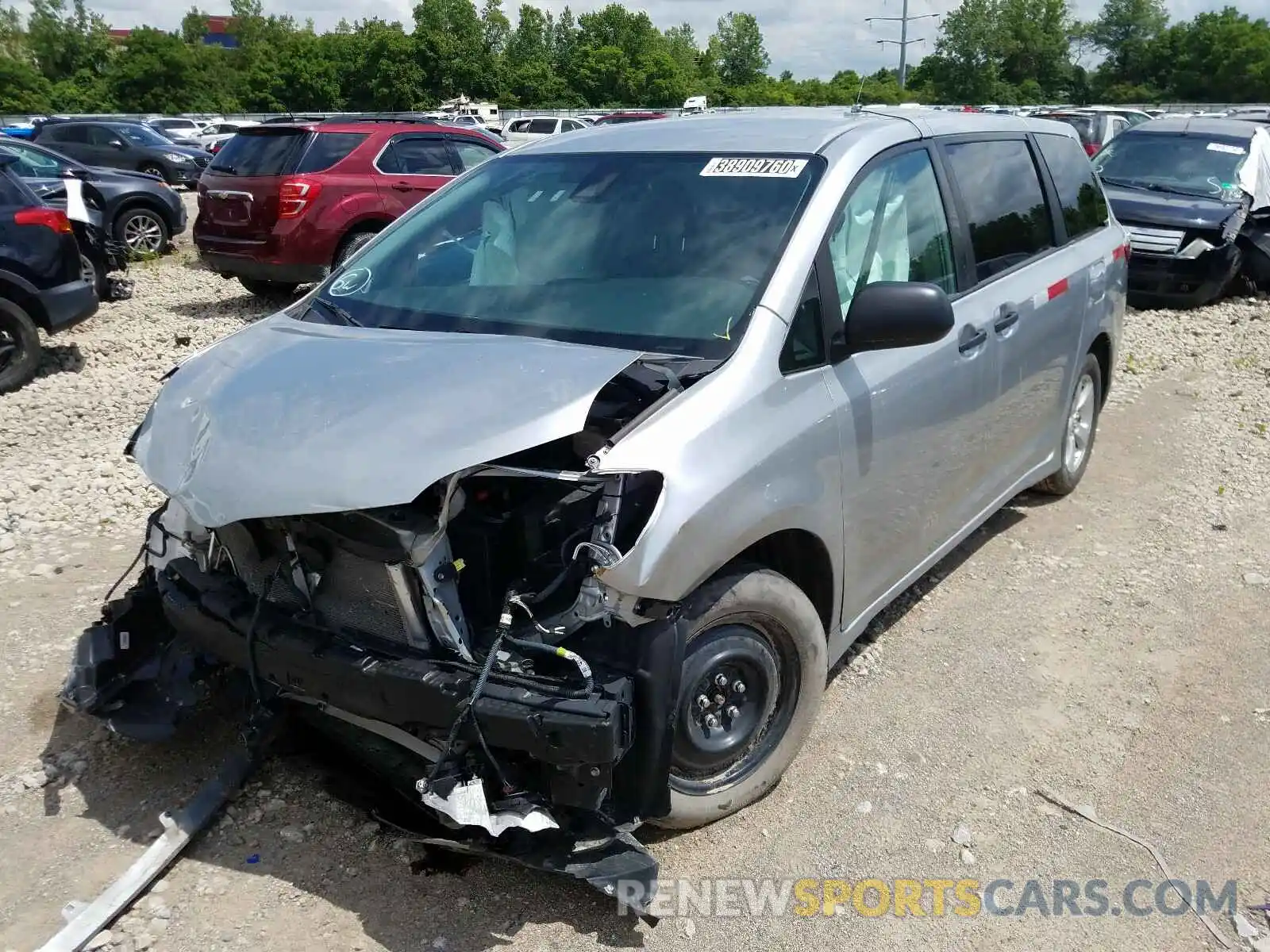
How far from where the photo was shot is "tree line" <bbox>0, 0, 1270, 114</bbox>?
62531 mm

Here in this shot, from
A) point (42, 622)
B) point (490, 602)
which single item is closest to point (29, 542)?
point (42, 622)

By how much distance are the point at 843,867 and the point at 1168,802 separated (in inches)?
44.7

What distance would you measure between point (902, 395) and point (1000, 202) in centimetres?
144

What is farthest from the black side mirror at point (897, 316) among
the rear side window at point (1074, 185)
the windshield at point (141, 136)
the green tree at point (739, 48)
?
the green tree at point (739, 48)

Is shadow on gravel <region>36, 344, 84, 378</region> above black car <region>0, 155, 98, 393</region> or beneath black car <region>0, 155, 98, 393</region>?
beneath

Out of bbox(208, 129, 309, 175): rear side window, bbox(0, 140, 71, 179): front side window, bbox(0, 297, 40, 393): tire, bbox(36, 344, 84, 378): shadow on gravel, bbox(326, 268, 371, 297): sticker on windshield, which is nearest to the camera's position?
bbox(326, 268, 371, 297): sticker on windshield

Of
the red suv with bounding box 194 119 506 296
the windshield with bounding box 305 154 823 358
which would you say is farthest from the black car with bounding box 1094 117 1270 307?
the windshield with bounding box 305 154 823 358

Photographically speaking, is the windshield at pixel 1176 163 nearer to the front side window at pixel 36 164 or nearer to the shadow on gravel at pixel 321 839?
the shadow on gravel at pixel 321 839

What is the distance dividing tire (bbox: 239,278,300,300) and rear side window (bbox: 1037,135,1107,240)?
835 cm

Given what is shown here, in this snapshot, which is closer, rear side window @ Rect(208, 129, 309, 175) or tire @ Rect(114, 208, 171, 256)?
rear side window @ Rect(208, 129, 309, 175)

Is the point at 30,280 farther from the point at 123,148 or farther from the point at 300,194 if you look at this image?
the point at 123,148

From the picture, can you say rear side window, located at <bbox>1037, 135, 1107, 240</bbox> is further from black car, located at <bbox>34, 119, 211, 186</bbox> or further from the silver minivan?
black car, located at <bbox>34, 119, 211, 186</bbox>

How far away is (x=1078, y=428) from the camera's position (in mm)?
5805

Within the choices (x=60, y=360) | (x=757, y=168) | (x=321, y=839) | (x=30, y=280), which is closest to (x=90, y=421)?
(x=30, y=280)
